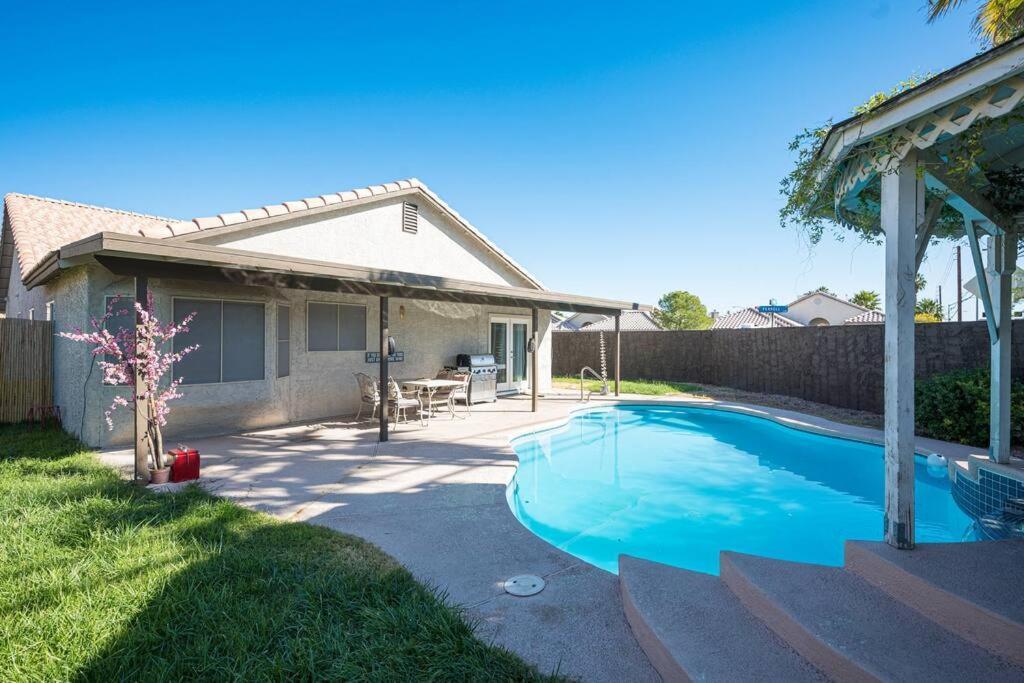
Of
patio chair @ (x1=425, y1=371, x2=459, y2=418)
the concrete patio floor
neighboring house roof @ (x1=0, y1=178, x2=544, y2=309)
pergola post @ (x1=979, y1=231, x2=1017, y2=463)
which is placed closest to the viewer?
the concrete patio floor

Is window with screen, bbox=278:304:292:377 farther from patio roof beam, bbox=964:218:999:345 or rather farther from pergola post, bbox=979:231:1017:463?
pergola post, bbox=979:231:1017:463

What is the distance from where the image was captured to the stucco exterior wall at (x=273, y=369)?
7536 mm

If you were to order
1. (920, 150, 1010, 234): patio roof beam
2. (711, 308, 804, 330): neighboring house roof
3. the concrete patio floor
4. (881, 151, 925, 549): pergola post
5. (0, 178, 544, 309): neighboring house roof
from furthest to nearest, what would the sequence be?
(711, 308, 804, 330): neighboring house roof
(0, 178, 544, 309): neighboring house roof
(920, 150, 1010, 234): patio roof beam
(881, 151, 925, 549): pergola post
the concrete patio floor

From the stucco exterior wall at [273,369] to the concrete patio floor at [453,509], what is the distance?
45 centimetres

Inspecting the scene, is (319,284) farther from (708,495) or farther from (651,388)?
(651,388)

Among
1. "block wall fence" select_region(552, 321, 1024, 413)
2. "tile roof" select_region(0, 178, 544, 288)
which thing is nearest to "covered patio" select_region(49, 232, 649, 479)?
"tile roof" select_region(0, 178, 544, 288)

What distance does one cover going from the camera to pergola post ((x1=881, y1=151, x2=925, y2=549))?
3061 millimetres

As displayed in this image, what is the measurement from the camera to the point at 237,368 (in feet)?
28.6

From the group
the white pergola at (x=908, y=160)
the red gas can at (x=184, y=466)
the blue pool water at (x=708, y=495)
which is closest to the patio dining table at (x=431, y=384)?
the blue pool water at (x=708, y=495)

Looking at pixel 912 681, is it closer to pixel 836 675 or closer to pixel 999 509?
pixel 836 675

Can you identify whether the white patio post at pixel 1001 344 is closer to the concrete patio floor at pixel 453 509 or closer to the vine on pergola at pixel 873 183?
the vine on pergola at pixel 873 183

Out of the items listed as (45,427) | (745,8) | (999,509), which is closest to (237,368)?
(45,427)

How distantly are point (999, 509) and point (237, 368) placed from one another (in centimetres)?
1080

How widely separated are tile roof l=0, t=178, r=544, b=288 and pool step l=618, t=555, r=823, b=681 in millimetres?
8413
